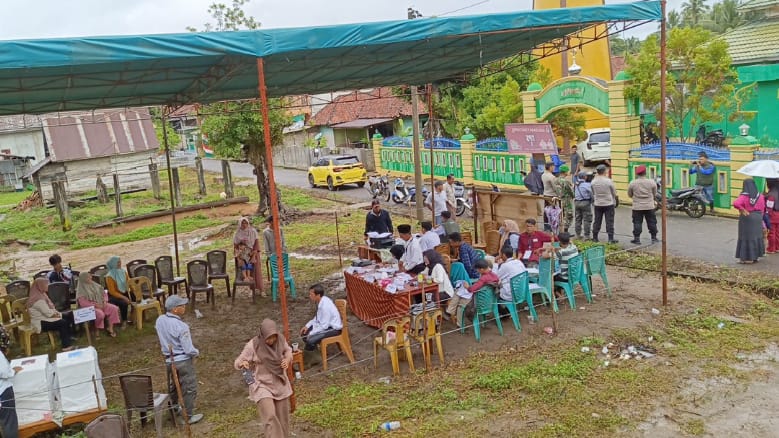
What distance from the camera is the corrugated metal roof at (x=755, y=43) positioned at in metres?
21.8

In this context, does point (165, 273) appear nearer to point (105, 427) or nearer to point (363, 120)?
point (105, 427)

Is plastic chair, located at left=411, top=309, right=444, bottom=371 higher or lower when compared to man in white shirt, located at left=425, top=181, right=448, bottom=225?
lower

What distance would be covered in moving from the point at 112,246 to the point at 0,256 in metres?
2.97

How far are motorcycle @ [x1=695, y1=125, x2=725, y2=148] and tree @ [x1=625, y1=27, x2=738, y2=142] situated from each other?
15.6 feet

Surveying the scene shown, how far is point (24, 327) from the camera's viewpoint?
941 centimetres

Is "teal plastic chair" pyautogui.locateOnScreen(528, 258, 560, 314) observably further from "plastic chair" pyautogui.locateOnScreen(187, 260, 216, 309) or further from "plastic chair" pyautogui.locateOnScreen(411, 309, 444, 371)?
"plastic chair" pyautogui.locateOnScreen(187, 260, 216, 309)

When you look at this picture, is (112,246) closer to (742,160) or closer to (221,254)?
(221,254)

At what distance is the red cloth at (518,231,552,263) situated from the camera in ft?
33.1

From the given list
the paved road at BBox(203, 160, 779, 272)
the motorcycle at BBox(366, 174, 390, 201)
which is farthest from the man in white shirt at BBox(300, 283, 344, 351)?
the motorcycle at BBox(366, 174, 390, 201)

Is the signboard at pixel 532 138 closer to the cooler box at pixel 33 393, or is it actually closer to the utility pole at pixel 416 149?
the utility pole at pixel 416 149

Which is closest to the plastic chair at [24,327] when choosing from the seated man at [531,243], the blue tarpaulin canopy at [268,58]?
the blue tarpaulin canopy at [268,58]

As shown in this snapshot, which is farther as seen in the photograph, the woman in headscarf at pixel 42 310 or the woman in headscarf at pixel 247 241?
the woman in headscarf at pixel 247 241

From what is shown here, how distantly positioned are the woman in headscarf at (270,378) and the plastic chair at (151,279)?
18.2 ft

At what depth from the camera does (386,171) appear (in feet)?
95.0
